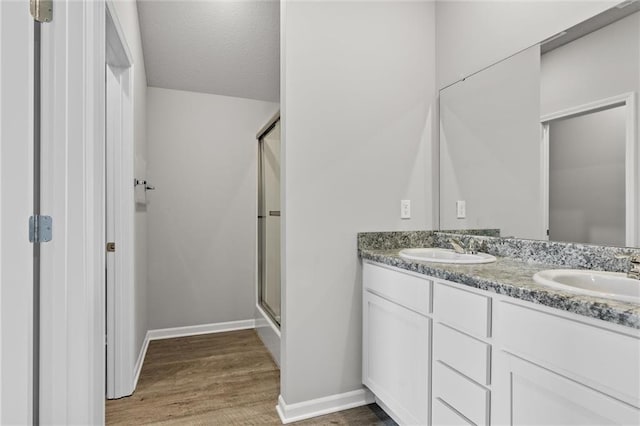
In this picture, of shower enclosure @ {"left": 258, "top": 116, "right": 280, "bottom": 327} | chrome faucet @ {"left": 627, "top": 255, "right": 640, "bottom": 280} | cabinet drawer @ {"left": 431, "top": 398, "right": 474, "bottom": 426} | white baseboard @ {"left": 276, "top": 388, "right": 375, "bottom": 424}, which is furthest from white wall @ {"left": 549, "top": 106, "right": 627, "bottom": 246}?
shower enclosure @ {"left": 258, "top": 116, "right": 280, "bottom": 327}

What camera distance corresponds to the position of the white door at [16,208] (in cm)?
99

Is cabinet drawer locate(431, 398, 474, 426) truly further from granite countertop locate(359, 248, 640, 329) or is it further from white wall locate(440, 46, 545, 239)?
white wall locate(440, 46, 545, 239)

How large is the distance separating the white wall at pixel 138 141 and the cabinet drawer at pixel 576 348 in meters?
2.18

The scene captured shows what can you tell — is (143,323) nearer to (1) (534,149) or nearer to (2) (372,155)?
(2) (372,155)

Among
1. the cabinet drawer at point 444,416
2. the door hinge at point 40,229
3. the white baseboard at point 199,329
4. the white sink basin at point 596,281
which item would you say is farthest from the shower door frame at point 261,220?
the white sink basin at point 596,281

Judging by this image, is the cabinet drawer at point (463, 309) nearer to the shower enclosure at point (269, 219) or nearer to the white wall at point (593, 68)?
the white wall at point (593, 68)

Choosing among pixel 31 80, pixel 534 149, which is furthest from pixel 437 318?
pixel 31 80

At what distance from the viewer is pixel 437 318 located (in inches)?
57.3

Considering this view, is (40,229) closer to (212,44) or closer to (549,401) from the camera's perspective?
(549,401)

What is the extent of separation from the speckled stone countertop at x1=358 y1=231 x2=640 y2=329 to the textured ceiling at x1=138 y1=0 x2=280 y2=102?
1.94 meters

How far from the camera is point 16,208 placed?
1041 millimetres

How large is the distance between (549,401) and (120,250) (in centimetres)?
222

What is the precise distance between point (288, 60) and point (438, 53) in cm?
101

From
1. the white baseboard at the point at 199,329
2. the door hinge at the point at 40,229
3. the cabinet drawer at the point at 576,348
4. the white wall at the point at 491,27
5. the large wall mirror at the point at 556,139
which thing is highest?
the white wall at the point at 491,27
